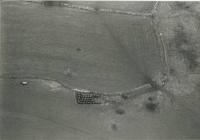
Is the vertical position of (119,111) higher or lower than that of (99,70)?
lower

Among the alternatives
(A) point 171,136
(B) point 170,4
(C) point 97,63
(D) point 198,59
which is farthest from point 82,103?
(B) point 170,4

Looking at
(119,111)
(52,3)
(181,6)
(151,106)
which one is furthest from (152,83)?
(52,3)

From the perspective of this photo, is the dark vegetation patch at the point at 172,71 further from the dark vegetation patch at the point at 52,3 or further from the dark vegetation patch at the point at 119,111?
the dark vegetation patch at the point at 52,3

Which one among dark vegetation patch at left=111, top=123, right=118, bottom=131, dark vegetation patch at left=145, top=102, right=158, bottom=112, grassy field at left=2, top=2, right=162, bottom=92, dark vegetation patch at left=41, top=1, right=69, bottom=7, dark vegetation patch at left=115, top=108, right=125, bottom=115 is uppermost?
dark vegetation patch at left=41, top=1, right=69, bottom=7

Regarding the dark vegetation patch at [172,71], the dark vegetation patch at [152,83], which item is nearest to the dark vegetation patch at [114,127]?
the dark vegetation patch at [152,83]

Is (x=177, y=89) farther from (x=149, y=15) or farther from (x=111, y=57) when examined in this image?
(x=149, y=15)

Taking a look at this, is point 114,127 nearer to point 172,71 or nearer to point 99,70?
point 99,70

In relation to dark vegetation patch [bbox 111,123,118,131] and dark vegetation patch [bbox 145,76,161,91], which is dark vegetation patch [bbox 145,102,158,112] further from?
dark vegetation patch [bbox 111,123,118,131]

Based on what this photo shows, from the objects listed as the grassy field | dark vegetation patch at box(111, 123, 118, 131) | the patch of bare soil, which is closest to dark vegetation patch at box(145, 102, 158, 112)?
the grassy field

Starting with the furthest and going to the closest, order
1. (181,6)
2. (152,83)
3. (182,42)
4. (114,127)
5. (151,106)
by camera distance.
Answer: (181,6), (182,42), (152,83), (151,106), (114,127)

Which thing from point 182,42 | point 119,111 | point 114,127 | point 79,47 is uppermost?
point 182,42
